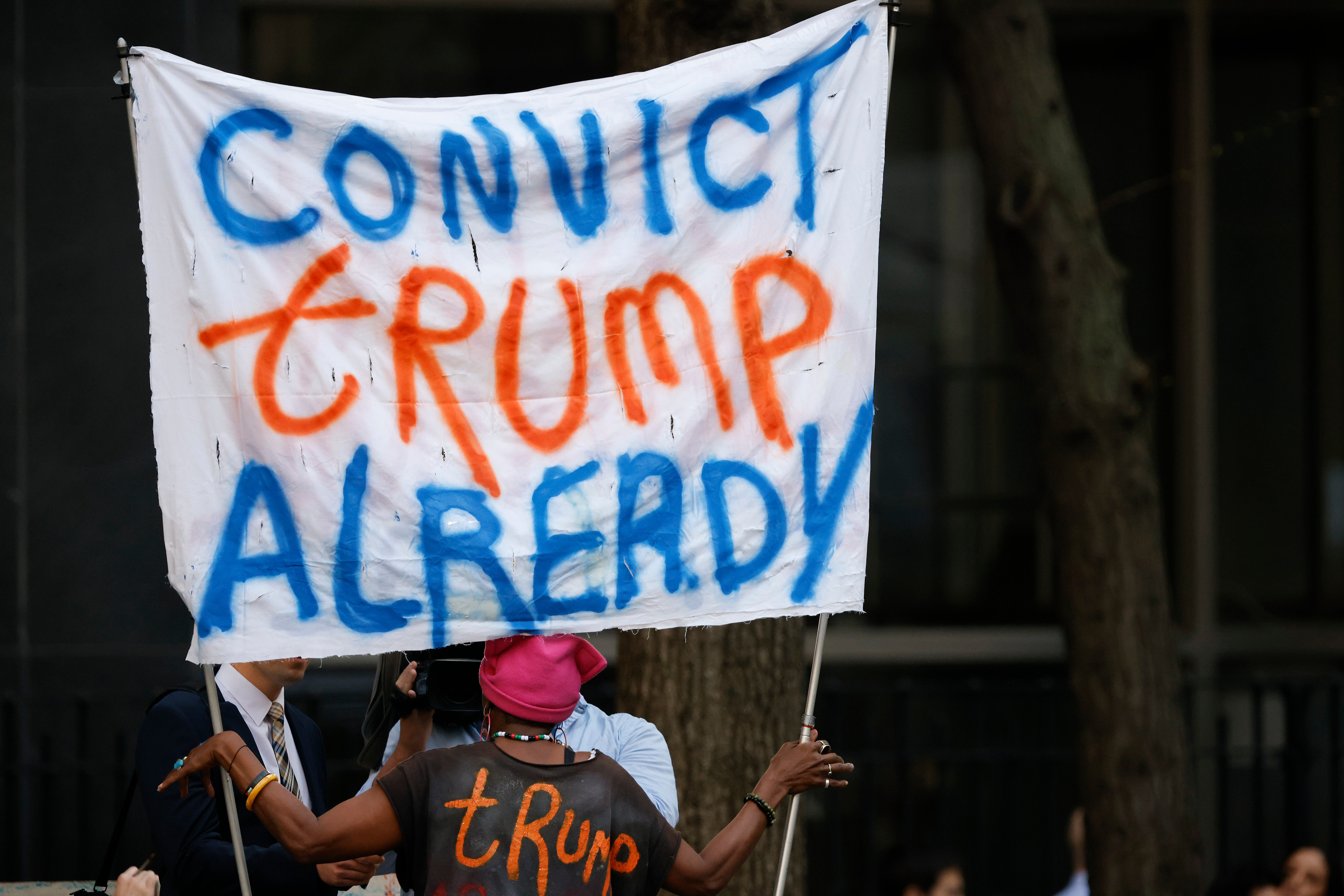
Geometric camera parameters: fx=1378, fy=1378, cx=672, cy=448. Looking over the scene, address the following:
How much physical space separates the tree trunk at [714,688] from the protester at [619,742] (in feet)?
2.80

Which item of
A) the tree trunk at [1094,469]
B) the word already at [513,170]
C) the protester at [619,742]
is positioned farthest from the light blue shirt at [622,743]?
the tree trunk at [1094,469]

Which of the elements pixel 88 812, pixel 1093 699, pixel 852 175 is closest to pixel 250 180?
pixel 852 175

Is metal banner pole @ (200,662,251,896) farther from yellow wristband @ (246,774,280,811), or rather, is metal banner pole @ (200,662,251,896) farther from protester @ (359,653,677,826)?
protester @ (359,653,677,826)

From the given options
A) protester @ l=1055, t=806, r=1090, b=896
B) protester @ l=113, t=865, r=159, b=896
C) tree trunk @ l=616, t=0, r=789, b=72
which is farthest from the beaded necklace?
protester @ l=1055, t=806, r=1090, b=896

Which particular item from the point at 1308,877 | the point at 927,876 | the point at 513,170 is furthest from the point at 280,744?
the point at 1308,877

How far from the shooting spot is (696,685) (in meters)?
4.08

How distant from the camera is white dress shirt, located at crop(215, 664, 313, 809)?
2.88 metres

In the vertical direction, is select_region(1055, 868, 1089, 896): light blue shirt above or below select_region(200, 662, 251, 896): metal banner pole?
below

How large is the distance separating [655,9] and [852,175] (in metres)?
1.37

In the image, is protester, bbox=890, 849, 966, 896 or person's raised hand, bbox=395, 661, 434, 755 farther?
protester, bbox=890, 849, 966, 896

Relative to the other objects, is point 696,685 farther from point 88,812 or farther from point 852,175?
point 88,812

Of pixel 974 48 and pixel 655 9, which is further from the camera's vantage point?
pixel 974 48

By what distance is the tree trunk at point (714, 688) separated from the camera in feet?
13.3

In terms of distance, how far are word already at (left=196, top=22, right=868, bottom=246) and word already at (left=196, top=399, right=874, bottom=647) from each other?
19.7 inches
